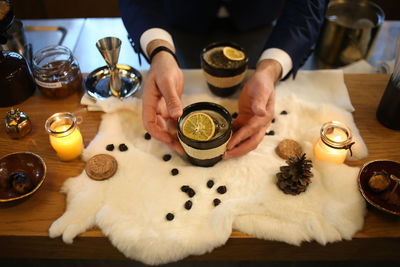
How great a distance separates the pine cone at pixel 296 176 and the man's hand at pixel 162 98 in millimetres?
303

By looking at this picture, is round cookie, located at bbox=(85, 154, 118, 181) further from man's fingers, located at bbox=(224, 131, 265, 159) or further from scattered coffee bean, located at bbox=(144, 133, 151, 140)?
man's fingers, located at bbox=(224, 131, 265, 159)

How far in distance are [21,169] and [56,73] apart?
0.36 m

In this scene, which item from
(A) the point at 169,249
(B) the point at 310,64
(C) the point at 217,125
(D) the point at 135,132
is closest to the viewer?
(A) the point at 169,249

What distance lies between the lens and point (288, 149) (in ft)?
3.48

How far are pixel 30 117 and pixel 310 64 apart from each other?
1122 millimetres

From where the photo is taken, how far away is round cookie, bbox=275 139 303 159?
1.05 metres

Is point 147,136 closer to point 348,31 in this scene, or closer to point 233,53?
point 233,53

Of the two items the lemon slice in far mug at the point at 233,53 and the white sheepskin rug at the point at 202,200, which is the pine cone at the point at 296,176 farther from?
the lemon slice in far mug at the point at 233,53

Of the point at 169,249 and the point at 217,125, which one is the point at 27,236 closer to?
the point at 169,249

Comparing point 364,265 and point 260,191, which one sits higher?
point 260,191

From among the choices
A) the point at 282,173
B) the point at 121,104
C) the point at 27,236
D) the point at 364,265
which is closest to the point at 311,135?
the point at 282,173

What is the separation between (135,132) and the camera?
114 centimetres

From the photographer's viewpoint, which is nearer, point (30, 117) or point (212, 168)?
point (212, 168)

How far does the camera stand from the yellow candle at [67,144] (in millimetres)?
1009
